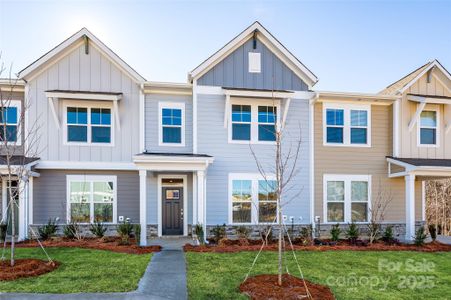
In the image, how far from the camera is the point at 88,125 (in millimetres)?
13297

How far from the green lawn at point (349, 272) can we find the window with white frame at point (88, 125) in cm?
618

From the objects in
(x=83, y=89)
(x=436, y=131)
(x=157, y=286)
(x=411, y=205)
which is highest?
(x=83, y=89)

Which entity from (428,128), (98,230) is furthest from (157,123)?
(428,128)

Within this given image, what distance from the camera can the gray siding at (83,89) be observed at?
13.0 metres

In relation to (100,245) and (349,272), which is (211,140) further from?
(349,272)

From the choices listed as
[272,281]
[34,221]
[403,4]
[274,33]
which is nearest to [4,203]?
[34,221]

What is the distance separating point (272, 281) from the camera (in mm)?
7105

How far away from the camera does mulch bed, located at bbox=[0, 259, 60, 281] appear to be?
7250 mm

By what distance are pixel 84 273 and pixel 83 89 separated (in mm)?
7853

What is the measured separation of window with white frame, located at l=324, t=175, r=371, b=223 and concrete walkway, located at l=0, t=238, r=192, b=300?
7.18 metres

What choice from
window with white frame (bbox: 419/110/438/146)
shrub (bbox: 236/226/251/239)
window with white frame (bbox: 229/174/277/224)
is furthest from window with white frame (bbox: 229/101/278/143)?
window with white frame (bbox: 419/110/438/146)

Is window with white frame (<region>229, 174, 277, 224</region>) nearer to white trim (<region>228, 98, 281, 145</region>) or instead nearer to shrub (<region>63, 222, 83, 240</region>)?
white trim (<region>228, 98, 281, 145</region>)

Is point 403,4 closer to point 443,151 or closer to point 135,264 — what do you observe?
point 443,151

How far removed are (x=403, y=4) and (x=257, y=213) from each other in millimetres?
10997
